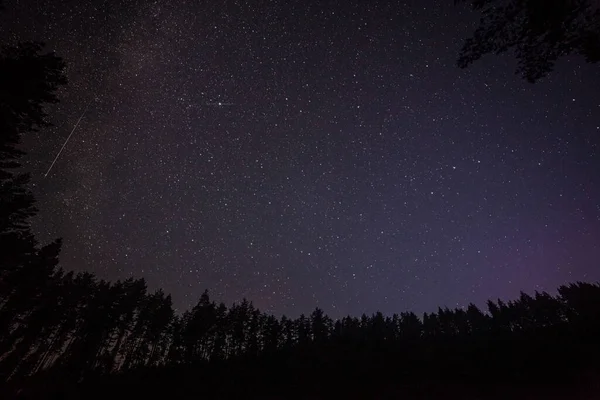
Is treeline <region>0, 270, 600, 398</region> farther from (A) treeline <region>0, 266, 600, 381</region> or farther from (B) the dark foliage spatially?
(B) the dark foliage

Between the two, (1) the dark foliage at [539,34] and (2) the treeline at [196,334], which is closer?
(1) the dark foliage at [539,34]

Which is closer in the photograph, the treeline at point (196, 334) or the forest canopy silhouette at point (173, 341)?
the forest canopy silhouette at point (173, 341)

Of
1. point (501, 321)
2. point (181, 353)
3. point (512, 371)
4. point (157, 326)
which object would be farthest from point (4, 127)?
point (501, 321)

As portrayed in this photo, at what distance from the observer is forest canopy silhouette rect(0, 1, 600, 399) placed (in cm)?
1110

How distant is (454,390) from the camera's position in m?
20.7

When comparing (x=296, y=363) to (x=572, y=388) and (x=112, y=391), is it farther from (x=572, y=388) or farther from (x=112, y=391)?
(x=572, y=388)

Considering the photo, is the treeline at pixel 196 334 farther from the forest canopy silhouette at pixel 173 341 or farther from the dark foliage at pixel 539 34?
the dark foliage at pixel 539 34

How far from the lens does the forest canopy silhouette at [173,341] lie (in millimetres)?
11102

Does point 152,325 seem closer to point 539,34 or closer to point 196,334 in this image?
point 196,334

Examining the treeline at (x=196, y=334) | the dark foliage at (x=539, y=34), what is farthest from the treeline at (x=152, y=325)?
the dark foliage at (x=539, y=34)

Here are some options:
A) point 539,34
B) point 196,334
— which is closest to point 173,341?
point 196,334

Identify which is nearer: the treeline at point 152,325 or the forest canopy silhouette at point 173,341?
the forest canopy silhouette at point 173,341

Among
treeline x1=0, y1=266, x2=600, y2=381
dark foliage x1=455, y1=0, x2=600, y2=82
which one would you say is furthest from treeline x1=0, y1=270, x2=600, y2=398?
dark foliage x1=455, y1=0, x2=600, y2=82

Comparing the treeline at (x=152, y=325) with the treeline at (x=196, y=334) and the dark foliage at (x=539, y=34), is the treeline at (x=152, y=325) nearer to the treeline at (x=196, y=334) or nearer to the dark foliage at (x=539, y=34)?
the treeline at (x=196, y=334)
